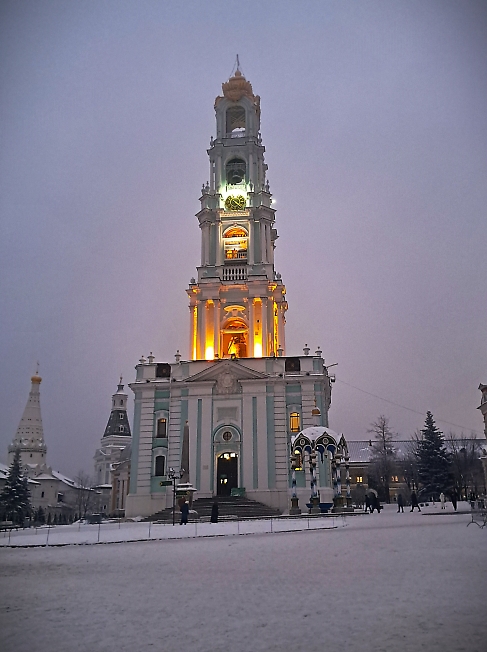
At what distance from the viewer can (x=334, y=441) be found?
117 feet

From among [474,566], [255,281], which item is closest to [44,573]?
[474,566]

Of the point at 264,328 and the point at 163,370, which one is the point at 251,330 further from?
the point at 163,370

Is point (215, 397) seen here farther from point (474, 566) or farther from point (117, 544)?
point (474, 566)

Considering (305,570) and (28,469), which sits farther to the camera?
(28,469)

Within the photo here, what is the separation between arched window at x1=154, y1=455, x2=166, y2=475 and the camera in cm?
4259

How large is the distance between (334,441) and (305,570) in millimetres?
26067

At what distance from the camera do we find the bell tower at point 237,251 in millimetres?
47562

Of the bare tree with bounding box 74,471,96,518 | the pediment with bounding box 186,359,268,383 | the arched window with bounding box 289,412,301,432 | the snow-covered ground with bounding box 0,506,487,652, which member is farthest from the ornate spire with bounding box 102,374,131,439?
the snow-covered ground with bounding box 0,506,487,652

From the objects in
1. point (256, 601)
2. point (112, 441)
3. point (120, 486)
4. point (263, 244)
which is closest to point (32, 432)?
point (112, 441)

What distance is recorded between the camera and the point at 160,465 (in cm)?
4291

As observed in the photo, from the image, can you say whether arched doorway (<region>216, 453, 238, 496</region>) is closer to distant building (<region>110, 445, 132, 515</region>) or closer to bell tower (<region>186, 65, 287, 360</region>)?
bell tower (<region>186, 65, 287, 360</region>)

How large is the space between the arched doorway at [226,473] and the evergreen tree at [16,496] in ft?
54.3

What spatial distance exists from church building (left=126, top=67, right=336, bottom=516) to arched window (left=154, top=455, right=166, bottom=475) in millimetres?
77

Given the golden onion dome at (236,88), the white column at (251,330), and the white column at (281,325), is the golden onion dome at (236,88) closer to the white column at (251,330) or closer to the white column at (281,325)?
the white column at (281,325)
